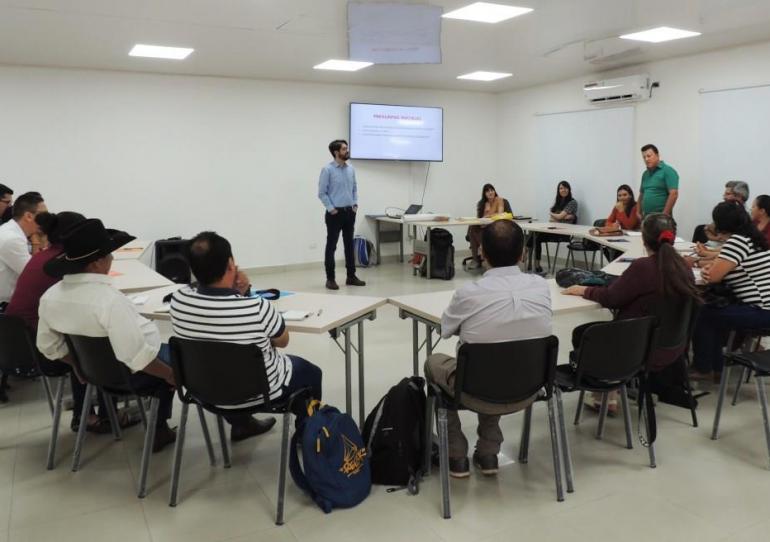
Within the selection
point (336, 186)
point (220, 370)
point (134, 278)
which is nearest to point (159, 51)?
point (336, 186)

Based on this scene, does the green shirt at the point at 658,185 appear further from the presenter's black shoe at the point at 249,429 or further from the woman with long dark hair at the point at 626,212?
the presenter's black shoe at the point at 249,429

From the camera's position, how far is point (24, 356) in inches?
118

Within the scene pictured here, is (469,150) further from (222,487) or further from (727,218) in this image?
(222,487)

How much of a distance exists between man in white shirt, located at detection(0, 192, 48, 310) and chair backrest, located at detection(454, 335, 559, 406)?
2.71 m

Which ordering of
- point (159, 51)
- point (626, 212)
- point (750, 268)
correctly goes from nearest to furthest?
1. point (750, 268)
2. point (159, 51)
3. point (626, 212)

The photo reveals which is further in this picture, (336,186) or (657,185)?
(336,186)

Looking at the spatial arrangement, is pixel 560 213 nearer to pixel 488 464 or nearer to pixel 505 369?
pixel 488 464

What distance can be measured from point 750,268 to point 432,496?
2.27 m

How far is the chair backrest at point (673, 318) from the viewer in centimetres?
299

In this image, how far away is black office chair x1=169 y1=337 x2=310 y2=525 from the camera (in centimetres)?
236

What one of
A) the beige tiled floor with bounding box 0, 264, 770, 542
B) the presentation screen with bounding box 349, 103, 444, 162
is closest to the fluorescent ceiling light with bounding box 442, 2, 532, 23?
the beige tiled floor with bounding box 0, 264, 770, 542

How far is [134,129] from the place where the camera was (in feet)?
25.5

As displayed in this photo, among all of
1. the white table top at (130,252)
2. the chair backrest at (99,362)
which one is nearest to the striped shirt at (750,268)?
the chair backrest at (99,362)

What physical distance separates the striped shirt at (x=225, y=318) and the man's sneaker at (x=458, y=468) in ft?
2.95
